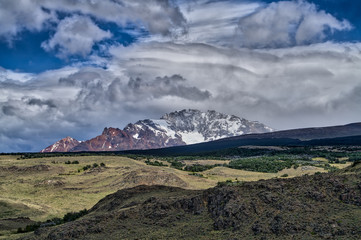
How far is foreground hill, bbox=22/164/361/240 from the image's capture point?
28859mm

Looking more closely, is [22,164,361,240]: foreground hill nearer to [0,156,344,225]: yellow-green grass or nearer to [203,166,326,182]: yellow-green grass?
[0,156,344,225]: yellow-green grass

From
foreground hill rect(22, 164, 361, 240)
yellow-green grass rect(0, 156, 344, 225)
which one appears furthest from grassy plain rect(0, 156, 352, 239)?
foreground hill rect(22, 164, 361, 240)

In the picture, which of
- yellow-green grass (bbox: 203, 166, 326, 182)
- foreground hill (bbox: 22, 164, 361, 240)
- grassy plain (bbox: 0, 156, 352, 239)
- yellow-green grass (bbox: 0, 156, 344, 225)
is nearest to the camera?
foreground hill (bbox: 22, 164, 361, 240)

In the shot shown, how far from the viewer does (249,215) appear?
105ft

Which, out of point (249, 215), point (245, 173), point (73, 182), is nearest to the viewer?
point (249, 215)

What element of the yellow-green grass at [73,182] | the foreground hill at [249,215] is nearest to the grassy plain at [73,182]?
the yellow-green grass at [73,182]

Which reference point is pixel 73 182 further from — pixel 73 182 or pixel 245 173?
pixel 245 173

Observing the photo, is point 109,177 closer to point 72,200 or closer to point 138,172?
point 138,172

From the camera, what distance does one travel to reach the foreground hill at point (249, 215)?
28.9 m

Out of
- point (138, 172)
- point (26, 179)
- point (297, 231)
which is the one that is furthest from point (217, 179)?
point (297, 231)

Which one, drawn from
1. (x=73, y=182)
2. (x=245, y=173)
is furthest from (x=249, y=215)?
(x=245, y=173)

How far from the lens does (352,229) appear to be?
27234mm

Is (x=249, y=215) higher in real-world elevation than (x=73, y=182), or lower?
lower

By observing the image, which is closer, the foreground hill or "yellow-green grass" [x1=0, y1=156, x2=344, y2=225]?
the foreground hill
